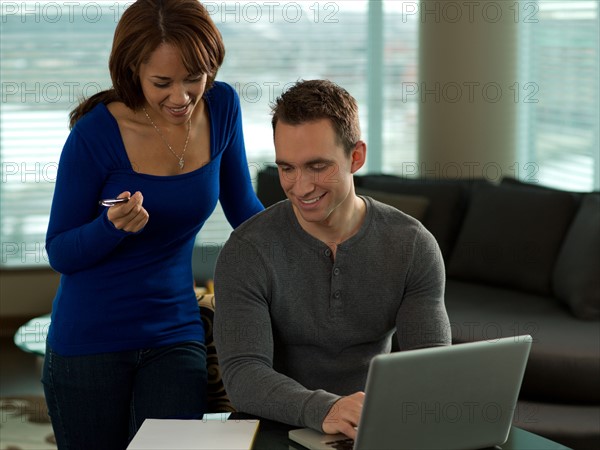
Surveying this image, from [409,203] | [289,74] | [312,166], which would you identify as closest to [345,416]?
[312,166]

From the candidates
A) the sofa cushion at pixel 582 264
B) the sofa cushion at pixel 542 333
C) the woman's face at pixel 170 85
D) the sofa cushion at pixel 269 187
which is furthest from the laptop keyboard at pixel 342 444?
the sofa cushion at pixel 269 187

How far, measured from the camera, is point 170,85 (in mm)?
1843

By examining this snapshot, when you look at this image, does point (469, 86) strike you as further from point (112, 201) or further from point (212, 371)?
point (112, 201)

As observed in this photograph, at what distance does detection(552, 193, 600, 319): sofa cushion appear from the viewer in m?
3.46

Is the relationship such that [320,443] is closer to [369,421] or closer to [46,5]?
[369,421]

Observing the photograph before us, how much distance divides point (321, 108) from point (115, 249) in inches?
21.1

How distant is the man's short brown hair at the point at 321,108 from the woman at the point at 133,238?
213 millimetres

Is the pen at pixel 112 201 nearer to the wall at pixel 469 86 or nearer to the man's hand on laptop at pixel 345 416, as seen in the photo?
the man's hand on laptop at pixel 345 416

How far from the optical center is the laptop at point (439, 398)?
136 cm

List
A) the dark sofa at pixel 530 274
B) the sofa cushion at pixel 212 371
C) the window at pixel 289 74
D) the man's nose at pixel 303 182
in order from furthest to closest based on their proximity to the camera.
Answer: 1. the window at pixel 289 74
2. the dark sofa at pixel 530 274
3. the sofa cushion at pixel 212 371
4. the man's nose at pixel 303 182

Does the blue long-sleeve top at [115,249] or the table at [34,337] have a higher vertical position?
the blue long-sleeve top at [115,249]

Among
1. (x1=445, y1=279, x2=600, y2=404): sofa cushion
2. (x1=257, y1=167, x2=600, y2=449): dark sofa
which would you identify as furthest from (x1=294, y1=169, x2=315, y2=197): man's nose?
(x1=445, y1=279, x2=600, y2=404): sofa cushion

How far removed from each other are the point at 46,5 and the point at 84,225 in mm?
3485

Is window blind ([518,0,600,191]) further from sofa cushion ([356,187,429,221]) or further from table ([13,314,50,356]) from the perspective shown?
table ([13,314,50,356])
